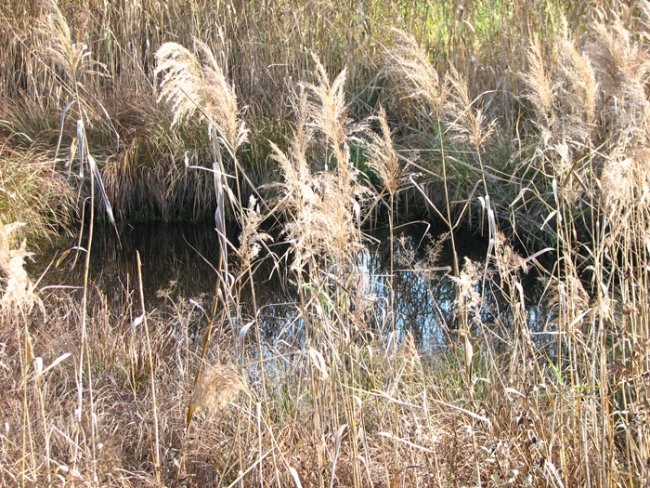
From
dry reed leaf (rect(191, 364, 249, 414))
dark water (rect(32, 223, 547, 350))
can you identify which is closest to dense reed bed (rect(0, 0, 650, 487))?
dry reed leaf (rect(191, 364, 249, 414))

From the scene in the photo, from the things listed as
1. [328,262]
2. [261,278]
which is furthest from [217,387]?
[261,278]

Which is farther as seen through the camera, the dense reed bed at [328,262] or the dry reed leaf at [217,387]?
the dense reed bed at [328,262]

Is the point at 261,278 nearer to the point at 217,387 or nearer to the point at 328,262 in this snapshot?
the point at 328,262

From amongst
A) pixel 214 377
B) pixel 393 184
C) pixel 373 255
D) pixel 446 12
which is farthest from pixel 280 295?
pixel 214 377

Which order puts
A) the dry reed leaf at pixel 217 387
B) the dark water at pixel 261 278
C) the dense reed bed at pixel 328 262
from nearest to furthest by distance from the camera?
the dry reed leaf at pixel 217 387
the dense reed bed at pixel 328 262
the dark water at pixel 261 278

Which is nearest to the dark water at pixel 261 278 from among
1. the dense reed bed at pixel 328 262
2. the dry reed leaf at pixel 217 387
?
the dense reed bed at pixel 328 262

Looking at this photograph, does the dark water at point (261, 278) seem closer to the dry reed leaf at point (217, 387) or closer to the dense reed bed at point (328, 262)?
the dense reed bed at point (328, 262)

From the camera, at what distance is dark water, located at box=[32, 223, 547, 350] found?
4.30m

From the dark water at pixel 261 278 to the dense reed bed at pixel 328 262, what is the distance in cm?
11

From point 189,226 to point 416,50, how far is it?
458 cm

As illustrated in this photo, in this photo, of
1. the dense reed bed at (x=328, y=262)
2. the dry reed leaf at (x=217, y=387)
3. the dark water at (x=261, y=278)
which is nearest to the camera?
the dry reed leaf at (x=217, y=387)

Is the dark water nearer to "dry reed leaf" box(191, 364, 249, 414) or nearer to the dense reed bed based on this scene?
the dense reed bed

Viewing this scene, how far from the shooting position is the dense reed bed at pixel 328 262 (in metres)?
1.94

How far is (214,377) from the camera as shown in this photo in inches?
64.9
